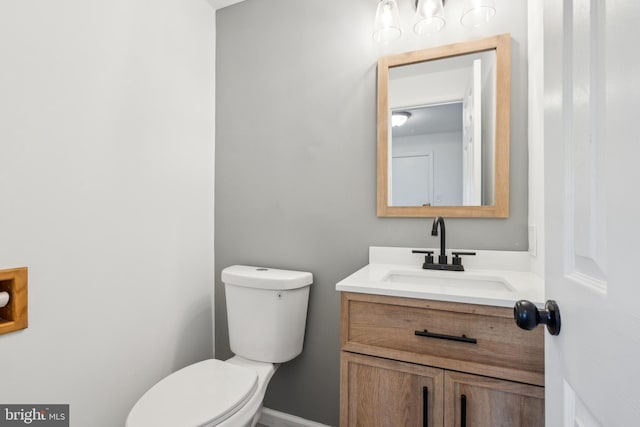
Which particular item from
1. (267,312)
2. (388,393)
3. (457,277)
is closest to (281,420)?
(267,312)

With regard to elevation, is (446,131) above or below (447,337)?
above

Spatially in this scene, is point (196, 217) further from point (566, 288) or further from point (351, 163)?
point (566, 288)

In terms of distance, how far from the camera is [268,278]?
147 centimetres

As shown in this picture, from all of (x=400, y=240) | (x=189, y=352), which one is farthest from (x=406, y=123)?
(x=189, y=352)

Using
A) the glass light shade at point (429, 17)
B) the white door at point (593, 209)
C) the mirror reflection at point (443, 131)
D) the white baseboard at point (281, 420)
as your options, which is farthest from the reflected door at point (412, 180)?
the white baseboard at point (281, 420)

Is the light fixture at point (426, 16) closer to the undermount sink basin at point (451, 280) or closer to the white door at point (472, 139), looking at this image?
the white door at point (472, 139)

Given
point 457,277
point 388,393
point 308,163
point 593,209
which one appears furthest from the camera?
point 308,163

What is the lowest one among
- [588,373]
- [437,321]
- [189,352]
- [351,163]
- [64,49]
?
[189,352]

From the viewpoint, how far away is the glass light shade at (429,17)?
52.8 inches

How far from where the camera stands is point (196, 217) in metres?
1.77

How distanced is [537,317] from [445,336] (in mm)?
465

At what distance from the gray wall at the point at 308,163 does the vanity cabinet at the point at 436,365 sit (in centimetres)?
50

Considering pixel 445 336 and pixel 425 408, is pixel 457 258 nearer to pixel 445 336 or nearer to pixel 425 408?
pixel 445 336

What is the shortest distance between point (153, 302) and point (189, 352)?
41 cm
